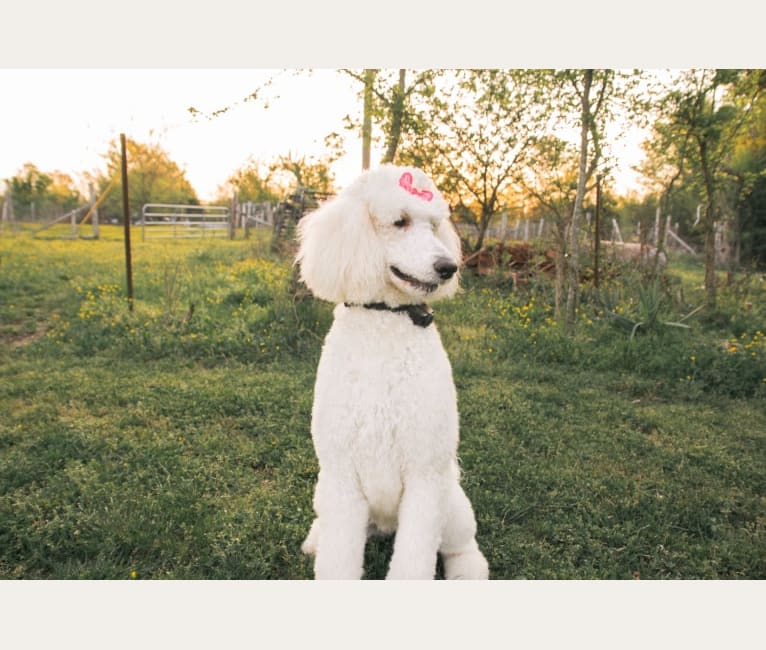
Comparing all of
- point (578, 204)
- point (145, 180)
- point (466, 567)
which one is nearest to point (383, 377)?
point (466, 567)

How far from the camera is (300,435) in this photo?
3.35 meters

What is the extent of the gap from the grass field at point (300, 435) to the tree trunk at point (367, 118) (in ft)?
5.79

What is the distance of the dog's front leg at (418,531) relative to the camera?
1741 mm

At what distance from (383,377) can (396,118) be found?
4.44 m

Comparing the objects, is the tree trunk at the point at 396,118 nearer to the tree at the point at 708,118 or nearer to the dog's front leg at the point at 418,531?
the tree at the point at 708,118

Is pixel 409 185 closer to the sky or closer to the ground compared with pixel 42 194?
closer to the ground

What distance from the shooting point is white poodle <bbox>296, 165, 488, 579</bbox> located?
1.72 metres

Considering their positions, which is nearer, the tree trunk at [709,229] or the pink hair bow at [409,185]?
the pink hair bow at [409,185]

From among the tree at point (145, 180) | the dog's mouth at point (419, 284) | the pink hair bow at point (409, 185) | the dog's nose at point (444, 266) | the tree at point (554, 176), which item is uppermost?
the tree at point (145, 180)

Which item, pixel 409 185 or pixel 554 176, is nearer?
pixel 409 185

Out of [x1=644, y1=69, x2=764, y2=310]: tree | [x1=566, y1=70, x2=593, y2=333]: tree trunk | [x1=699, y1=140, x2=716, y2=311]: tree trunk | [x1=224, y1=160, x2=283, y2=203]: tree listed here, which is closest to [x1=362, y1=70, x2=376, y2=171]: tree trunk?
[x1=566, y1=70, x2=593, y2=333]: tree trunk

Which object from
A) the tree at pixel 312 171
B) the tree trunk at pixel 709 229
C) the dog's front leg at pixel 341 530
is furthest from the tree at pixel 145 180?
the dog's front leg at pixel 341 530

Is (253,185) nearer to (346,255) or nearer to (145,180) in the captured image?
(145,180)

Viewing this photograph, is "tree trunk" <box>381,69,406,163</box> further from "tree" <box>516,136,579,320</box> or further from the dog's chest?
the dog's chest
